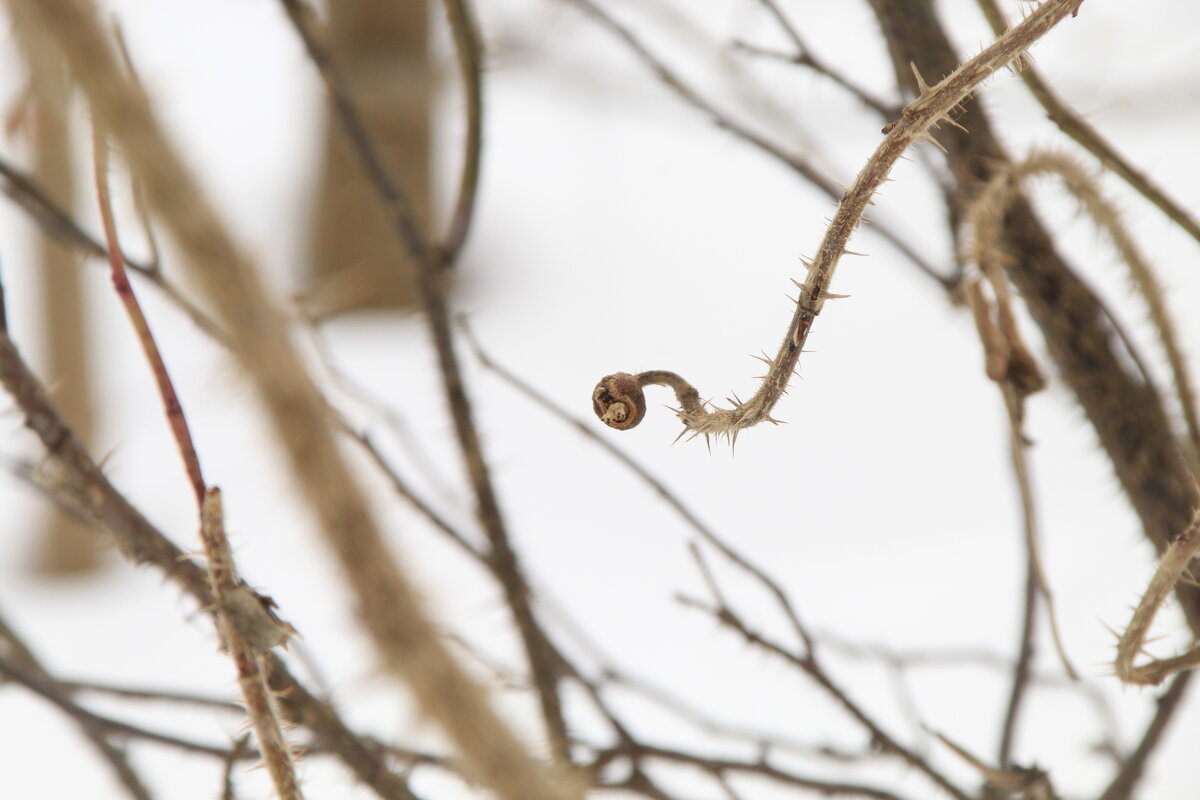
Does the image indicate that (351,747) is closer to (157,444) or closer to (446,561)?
(446,561)

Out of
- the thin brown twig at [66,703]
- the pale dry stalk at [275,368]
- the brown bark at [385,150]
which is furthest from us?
the brown bark at [385,150]

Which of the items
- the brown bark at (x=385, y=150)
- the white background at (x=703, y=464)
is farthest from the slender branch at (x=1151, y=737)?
the brown bark at (x=385, y=150)

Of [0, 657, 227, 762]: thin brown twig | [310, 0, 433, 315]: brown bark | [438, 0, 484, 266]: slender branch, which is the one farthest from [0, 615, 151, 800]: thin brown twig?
[310, 0, 433, 315]: brown bark

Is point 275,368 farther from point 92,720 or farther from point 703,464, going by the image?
point 703,464

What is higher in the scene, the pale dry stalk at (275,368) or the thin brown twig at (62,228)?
the thin brown twig at (62,228)

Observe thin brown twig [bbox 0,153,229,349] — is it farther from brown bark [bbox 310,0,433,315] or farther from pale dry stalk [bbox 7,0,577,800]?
brown bark [bbox 310,0,433,315]

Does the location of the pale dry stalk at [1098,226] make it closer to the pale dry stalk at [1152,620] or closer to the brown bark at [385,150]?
the pale dry stalk at [1152,620]
